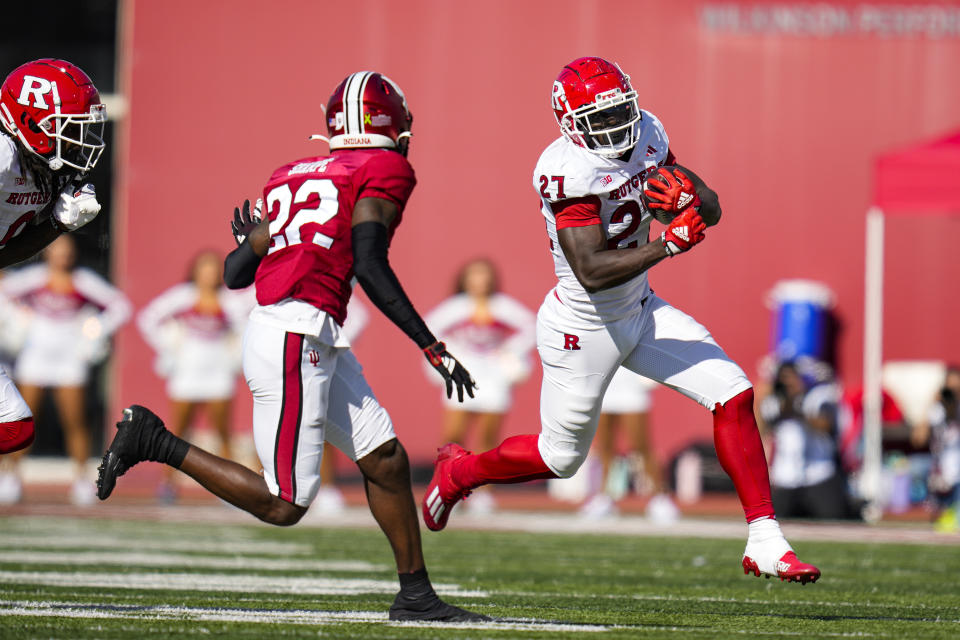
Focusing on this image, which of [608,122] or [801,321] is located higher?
[608,122]

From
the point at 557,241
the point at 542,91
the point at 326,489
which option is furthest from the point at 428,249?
the point at 557,241

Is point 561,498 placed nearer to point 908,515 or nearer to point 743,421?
point 908,515

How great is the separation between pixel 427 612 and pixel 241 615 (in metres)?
0.62

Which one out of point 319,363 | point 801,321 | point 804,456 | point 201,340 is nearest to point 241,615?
point 319,363

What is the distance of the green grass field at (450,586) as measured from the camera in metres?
4.62

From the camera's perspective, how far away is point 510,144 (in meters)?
14.3

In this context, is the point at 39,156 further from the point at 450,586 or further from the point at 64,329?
the point at 64,329

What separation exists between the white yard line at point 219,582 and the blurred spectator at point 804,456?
201 inches

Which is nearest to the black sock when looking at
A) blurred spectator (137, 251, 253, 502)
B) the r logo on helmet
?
the r logo on helmet

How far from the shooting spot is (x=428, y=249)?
562 inches

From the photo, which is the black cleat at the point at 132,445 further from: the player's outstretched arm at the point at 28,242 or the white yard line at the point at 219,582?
the white yard line at the point at 219,582

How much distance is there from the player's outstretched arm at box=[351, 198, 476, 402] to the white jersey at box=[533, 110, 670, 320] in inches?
28.6

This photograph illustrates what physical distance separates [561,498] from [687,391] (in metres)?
8.44

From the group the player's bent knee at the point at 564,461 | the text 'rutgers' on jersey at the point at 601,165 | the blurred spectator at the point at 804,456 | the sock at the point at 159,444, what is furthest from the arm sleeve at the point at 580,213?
the blurred spectator at the point at 804,456
